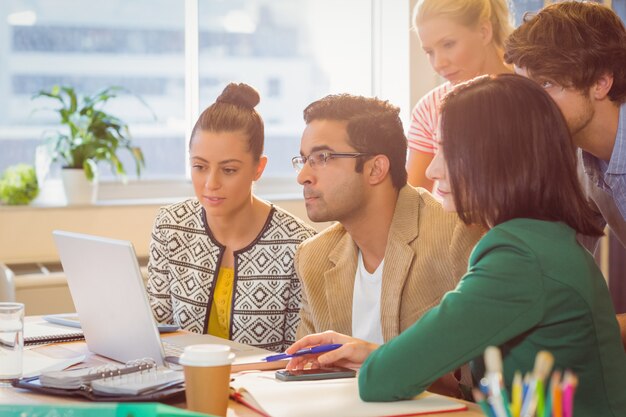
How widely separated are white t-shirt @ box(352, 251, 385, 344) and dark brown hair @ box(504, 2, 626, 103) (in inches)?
22.7

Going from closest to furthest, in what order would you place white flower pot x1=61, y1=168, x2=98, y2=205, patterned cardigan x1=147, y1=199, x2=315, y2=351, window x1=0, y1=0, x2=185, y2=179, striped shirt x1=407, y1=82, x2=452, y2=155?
1. patterned cardigan x1=147, y1=199, x2=315, y2=351
2. striped shirt x1=407, y1=82, x2=452, y2=155
3. white flower pot x1=61, y1=168, x2=98, y2=205
4. window x1=0, y1=0, x2=185, y2=179

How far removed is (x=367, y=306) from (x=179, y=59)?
7.75ft

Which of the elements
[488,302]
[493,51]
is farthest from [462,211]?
[493,51]

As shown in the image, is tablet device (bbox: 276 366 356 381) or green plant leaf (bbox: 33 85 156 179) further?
green plant leaf (bbox: 33 85 156 179)

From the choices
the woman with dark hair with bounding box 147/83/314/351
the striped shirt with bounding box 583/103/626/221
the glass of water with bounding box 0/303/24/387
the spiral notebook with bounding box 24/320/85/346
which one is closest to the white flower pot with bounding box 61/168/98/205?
the woman with dark hair with bounding box 147/83/314/351

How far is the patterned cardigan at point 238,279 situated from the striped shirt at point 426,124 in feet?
2.32

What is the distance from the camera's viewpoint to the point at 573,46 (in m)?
2.01

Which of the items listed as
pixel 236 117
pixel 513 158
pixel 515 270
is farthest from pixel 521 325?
pixel 236 117

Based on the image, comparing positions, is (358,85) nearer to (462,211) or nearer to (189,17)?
(189,17)

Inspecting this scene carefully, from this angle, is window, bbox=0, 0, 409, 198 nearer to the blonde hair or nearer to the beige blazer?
the blonde hair

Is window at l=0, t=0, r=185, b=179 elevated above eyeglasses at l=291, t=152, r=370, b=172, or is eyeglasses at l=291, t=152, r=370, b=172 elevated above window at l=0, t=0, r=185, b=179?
window at l=0, t=0, r=185, b=179

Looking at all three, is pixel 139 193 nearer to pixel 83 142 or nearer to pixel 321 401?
pixel 83 142

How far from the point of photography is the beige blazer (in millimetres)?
2119

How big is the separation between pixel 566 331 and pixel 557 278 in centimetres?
9
